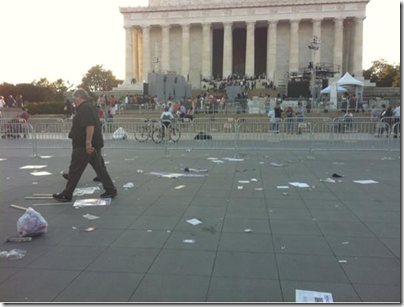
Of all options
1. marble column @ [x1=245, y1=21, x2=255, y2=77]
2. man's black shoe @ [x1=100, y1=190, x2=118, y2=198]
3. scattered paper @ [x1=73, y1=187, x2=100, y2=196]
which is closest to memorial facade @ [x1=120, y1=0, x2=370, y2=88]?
marble column @ [x1=245, y1=21, x2=255, y2=77]

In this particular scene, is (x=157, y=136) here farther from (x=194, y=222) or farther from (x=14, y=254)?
→ (x=14, y=254)

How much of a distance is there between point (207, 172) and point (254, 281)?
6590 millimetres

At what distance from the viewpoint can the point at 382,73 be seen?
74.3m

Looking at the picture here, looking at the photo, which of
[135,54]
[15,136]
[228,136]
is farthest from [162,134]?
[135,54]

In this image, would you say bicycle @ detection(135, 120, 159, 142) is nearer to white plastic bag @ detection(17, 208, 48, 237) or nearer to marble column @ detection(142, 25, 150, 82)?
white plastic bag @ detection(17, 208, 48, 237)

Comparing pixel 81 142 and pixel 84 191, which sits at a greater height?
pixel 81 142

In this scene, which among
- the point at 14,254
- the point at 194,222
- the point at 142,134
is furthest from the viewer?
the point at 142,134

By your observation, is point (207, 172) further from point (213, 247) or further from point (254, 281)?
point (254, 281)

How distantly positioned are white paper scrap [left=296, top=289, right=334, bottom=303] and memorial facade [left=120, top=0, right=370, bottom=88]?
52116 millimetres

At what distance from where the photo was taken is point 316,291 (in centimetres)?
350

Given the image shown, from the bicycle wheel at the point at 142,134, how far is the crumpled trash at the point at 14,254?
11.9m

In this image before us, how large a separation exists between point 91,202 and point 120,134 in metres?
9.28

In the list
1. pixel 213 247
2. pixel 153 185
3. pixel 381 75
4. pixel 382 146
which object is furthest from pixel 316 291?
pixel 381 75

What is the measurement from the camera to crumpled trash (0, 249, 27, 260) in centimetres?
438
